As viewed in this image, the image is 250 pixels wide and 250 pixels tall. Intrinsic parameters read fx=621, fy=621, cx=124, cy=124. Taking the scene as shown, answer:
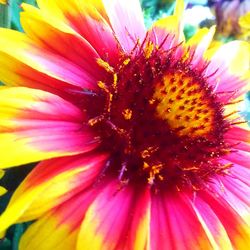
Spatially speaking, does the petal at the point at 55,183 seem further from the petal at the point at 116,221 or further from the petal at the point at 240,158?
the petal at the point at 240,158

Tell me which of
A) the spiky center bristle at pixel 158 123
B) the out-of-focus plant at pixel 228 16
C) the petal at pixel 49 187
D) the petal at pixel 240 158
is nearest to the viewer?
the petal at pixel 49 187

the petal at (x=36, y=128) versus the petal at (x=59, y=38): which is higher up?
the petal at (x=59, y=38)

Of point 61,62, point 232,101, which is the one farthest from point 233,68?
point 61,62

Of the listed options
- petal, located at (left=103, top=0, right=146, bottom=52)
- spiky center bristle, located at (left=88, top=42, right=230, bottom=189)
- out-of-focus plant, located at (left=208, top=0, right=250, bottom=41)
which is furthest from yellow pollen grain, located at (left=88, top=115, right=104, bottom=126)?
out-of-focus plant, located at (left=208, top=0, right=250, bottom=41)

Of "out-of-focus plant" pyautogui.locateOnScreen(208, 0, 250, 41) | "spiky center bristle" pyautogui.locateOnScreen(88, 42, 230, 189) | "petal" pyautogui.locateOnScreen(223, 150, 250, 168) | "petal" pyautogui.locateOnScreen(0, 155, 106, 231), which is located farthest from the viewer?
"out-of-focus plant" pyautogui.locateOnScreen(208, 0, 250, 41)

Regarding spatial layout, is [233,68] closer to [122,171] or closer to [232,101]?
[232,101]

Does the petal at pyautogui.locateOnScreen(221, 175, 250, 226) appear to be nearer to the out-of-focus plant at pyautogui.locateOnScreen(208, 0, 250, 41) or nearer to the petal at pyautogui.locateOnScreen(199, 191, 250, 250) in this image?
the petal at pyautogui.locateOnScreen(199, 191, 250, 250)

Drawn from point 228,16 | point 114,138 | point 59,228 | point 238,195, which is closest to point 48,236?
point 59,228

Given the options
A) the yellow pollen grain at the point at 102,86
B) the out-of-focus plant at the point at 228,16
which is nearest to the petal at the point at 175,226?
the yellow pollen grain at the point at 102,86
